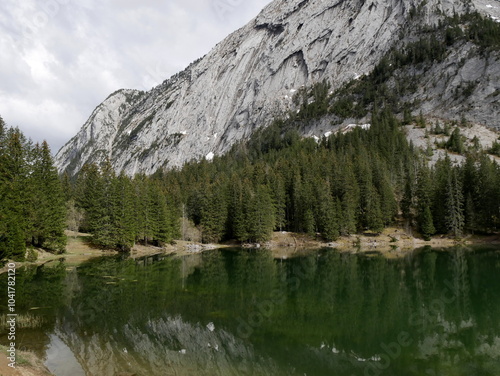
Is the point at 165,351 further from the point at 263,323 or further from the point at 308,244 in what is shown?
the point at 308,244

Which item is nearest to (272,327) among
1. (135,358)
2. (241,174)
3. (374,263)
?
→ (135,358)

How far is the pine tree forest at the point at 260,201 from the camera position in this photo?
2057 inches

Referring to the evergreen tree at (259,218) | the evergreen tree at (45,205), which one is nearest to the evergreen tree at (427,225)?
the evergreen tree at (259,218)

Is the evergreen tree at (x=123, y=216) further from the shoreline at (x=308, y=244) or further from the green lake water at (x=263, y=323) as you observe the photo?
the green lake water at (x=263, y=323)

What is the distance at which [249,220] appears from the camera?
82125 millimetres

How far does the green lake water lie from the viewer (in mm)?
15713

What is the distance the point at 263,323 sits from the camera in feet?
70.9

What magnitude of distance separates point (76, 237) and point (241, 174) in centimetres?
5787

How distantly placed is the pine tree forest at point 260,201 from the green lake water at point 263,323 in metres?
17.9

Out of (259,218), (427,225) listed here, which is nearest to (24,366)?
(259,218)

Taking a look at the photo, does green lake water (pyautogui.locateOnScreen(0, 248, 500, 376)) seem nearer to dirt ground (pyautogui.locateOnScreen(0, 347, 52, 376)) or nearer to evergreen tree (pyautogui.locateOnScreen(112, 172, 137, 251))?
dirt ground (pyautogui.locateOnScreen(0, 347, 52, 376))

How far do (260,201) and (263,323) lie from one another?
61.3m

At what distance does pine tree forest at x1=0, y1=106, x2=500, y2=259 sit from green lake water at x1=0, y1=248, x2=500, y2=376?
1788 centimetres

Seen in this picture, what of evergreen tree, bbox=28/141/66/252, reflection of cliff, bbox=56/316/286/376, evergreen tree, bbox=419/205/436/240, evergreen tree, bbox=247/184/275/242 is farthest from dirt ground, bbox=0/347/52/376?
evergreen tree, bbox=419/205/436/240
